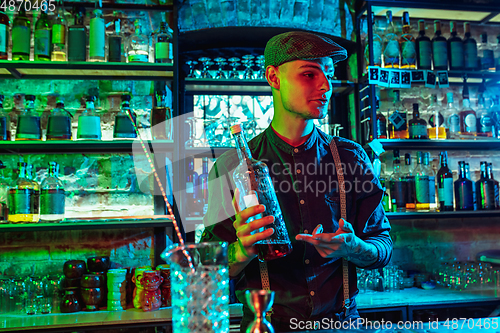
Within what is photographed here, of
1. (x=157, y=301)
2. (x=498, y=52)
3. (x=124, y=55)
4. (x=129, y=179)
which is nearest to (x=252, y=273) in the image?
(x=157, y=301)

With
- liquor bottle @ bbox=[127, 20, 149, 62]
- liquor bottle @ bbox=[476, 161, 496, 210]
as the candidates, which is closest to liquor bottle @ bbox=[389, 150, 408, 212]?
liquor bottle @ bbox=[476, 161, 496, 210]

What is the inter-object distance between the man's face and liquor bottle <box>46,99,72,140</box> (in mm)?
1589

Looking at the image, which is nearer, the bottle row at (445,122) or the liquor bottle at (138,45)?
the liquor bottle at (138,45)

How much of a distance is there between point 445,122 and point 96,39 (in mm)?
2327

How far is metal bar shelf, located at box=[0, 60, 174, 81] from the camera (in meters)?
2.31

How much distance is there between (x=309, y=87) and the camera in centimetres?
125

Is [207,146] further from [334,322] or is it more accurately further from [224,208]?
[334,322]

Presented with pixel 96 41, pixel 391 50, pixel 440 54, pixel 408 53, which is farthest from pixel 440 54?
pixel 96 41

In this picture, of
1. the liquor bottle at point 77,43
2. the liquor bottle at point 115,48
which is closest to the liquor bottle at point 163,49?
the liquor bottle at point 115,48

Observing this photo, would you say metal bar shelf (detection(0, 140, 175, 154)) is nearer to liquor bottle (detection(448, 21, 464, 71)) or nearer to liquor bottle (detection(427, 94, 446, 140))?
liquor bottle (detection(427, 94, 446, 140))

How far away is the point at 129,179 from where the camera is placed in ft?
8.78

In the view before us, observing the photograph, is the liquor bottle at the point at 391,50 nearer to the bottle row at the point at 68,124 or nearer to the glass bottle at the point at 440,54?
the glass bottle at the point at 440,54

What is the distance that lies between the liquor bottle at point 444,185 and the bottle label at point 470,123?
0.81 feet

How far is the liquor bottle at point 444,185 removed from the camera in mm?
2611
